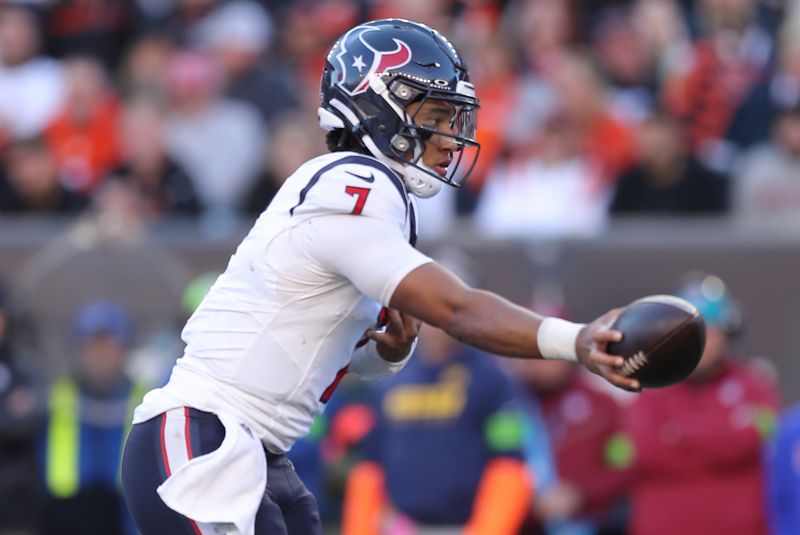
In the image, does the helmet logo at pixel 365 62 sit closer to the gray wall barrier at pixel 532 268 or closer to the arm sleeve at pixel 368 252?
the arm sleeve at pixel 368 252

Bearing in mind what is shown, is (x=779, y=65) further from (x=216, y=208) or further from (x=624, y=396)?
(x=216, y=208)

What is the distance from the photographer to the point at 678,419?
7.43 meters

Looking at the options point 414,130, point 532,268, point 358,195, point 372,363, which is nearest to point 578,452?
point 532,268

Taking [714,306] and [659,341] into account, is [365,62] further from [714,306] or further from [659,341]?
[714,306]

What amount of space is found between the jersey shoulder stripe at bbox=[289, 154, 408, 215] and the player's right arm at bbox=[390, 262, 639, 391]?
0.91ft

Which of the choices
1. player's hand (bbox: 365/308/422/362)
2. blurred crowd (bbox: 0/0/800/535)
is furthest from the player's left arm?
blurred crowd (bbox: 0/0/800/535)

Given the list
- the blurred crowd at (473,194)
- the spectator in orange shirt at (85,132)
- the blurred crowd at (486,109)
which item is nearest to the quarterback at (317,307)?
the blurred crowd at (473,194)

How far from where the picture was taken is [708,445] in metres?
7.31

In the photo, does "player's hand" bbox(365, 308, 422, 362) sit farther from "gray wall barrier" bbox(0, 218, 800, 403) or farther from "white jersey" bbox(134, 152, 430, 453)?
"gray wall barrier" bbox(0, 218, 800, 403)

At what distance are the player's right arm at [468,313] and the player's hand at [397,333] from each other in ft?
1.88

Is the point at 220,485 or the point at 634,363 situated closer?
the point at 634,363

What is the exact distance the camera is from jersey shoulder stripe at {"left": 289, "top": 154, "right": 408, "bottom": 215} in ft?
13.6

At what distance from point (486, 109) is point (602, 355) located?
6387 millimetres

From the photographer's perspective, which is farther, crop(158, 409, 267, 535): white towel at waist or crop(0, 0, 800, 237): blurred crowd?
crop(0, 0, 800, 237): blurred crowd
